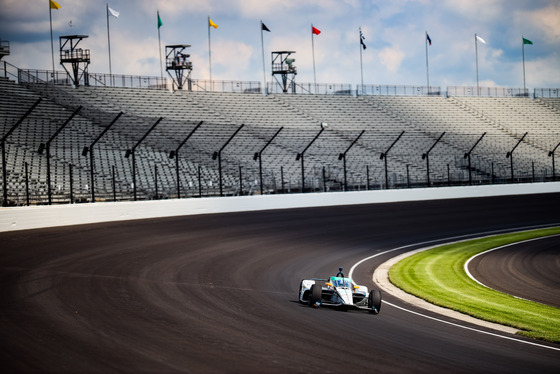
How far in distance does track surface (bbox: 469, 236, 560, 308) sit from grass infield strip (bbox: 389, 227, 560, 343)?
43 cm

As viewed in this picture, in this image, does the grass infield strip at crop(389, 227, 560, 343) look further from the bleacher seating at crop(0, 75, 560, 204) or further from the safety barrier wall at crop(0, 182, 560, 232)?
the bleacher seating at crop(0, 75, 560, 204)

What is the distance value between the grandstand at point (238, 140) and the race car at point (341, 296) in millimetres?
17125

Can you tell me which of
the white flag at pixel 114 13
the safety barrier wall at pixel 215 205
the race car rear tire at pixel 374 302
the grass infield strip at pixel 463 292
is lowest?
the grass infield strip at pixel 463 292

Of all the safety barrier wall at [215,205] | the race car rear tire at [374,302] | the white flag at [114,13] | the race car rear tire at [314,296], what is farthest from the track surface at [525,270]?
the white flag at [114,13]

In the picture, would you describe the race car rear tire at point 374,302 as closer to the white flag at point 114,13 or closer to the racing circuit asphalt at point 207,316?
the racing circuit asphalt at point 207,316

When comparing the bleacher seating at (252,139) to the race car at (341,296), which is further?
the bleacher seating at (252,139)

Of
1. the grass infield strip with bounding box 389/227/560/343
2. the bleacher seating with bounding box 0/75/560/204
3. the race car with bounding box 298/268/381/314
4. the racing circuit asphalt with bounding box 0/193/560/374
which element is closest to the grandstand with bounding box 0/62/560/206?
the bleacher seating with bounding box 0/75/560/204

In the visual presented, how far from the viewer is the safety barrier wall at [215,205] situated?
24.9m

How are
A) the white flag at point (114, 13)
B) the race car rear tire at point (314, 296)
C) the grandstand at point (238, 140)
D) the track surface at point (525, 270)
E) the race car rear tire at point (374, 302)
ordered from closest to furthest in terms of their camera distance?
the race car rear tire at point (374, 302) → the race car rear tire at point (314, 296) → the track surface at point (525, 270) → the grandstand at point (238, 140) → the white flag at point (114, 13)

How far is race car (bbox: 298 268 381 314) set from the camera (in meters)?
12.3

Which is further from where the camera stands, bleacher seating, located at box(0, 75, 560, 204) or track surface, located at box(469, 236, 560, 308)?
bleacher seating, located at box(0, 75, 560, 204)

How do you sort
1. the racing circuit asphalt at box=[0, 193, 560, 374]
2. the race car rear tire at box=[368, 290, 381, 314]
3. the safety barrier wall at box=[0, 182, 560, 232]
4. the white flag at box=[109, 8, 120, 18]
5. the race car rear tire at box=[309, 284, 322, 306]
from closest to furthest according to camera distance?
the racing circuit asphalt at box=[0, 193, 560, 374] < the race car rear tire at box=[368, 290, 381, 314] < the race car rear tire at box=[309, 284, 322, 306] < the safety barrier wall at box=[0, 182, 560, 232] < the white flag at box=[109, 8, 120, 18]

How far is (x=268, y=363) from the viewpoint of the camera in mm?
8430

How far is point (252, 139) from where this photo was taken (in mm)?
44500
